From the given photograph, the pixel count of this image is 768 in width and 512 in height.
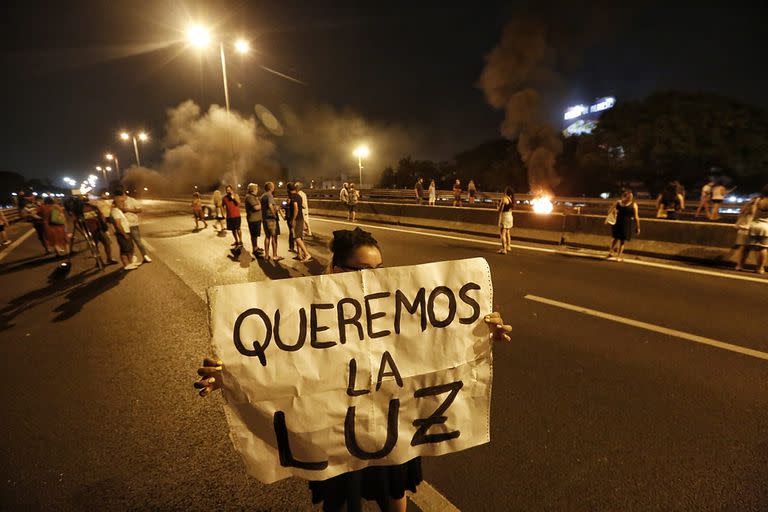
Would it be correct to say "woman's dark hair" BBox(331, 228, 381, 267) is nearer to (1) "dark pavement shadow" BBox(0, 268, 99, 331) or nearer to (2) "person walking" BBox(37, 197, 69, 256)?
(1) "dark pavement shadow" BBox(0, 268, 99, 331)

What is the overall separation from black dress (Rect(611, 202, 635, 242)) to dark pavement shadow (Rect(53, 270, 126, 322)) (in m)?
10.5

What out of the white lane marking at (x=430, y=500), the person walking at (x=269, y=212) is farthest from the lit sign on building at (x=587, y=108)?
the white lane marking at (x=430, y=500)

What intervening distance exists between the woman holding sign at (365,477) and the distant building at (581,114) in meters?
78.2

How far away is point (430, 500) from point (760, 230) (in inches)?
337

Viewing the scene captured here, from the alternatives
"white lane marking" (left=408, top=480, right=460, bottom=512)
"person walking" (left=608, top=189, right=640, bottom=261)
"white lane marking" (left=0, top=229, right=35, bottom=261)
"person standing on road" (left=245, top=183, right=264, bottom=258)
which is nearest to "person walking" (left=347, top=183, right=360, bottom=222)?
"person standing on road" (left=245, top=183, right=264, bottom=258)

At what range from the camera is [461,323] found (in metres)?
1.85

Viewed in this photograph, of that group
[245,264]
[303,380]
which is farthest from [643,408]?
[245,264]

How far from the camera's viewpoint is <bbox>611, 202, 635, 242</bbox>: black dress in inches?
333

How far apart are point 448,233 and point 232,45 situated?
13.9 meters

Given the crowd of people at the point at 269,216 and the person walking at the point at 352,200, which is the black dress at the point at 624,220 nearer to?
the crowd of people at the point at 269,216

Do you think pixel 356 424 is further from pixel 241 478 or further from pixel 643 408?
pixel 643 408

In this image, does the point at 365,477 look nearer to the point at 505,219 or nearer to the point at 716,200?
the point at 505,219

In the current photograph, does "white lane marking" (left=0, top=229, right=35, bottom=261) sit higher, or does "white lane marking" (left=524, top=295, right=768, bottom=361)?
"white lane marking" (left=524, top=295, right=768, bottom=361)

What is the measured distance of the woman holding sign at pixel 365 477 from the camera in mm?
1818
